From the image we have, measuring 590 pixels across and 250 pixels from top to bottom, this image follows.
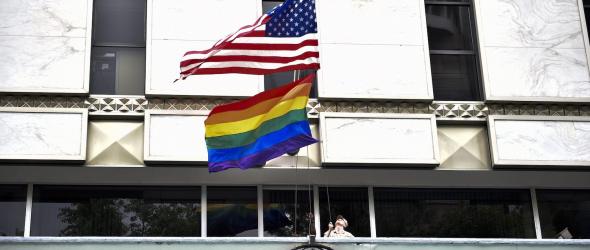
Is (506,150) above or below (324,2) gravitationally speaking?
below

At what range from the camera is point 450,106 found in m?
20.6

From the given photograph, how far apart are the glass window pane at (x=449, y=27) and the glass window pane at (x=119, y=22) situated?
601 centimetres

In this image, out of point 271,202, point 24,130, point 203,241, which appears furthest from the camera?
point 271,202

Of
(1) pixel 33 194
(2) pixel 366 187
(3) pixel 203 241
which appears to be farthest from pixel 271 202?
(1) pixel 33 194

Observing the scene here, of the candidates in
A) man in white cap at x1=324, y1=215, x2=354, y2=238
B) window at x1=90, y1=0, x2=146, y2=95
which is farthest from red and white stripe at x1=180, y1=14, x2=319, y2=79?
Answer: man in white cap at x1=324, y1=215, x2=354, y2=238

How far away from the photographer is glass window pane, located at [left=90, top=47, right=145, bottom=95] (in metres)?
20.2

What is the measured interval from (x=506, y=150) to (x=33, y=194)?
9.31 metres

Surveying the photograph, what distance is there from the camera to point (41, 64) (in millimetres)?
19578

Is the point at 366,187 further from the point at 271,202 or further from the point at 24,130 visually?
the point at 24,130

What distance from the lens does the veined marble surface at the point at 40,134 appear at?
19.0 m

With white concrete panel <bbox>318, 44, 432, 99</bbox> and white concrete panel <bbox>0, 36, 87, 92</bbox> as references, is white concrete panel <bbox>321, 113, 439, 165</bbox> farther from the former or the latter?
white concrete panel <bbox>0, 36, 87, 92</bbox>

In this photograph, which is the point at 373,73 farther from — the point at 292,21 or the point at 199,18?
the point at 199,18

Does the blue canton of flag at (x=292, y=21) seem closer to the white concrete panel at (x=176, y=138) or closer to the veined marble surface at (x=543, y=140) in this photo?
the white concrete panel at (x=176, y=138)

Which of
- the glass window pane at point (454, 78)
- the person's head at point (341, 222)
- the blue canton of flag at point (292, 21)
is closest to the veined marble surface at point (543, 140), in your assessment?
the glass window pane at point (454, 78)
